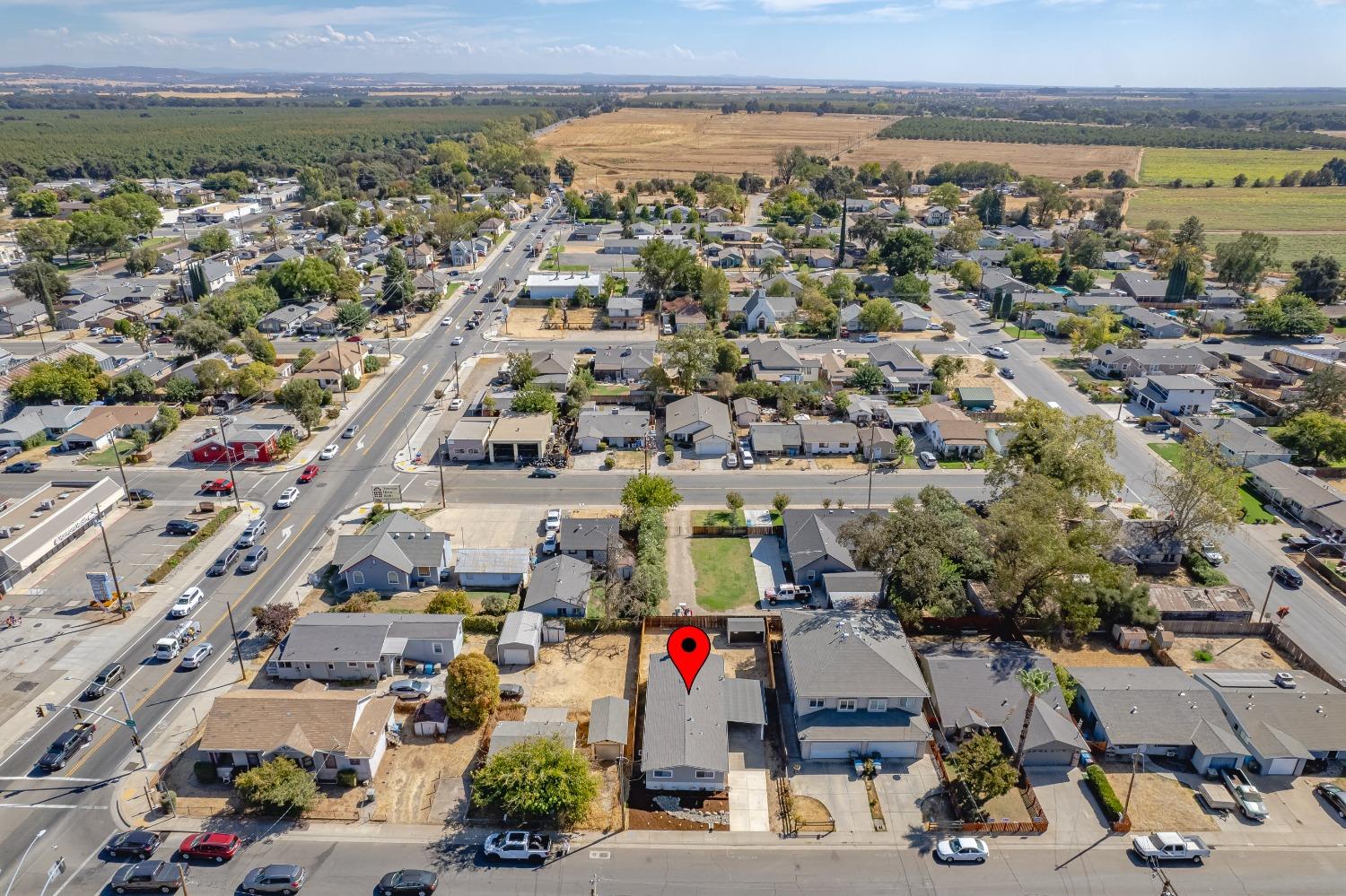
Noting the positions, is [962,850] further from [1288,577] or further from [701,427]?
[701,427]

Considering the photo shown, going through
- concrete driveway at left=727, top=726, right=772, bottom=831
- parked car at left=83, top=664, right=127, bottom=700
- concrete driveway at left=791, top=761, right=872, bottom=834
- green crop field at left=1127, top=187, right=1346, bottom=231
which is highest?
green crop field at left=1127, top=187, right=1346, bottom=231

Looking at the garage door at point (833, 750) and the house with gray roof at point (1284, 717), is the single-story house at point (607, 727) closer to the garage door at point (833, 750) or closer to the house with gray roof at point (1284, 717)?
the garage door at point (833, 750)

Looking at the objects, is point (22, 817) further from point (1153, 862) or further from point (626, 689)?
point (1153, 862)

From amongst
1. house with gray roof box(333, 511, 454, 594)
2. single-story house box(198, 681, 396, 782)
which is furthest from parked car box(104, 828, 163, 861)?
house with gray roof box(333, 511, 454, 594)

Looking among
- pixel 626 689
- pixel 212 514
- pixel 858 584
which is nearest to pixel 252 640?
pixel 212 514

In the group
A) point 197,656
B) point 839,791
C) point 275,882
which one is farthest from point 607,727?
point 197,656

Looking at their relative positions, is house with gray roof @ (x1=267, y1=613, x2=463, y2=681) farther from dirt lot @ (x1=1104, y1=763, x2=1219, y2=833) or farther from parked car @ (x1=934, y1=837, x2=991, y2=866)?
dirt lot @ (x1=1104, y1=763, x2=1219, y2=833)

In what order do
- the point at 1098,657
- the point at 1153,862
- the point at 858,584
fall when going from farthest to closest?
the point at 858,584, the point at 1098,657, the point at 1153,862
